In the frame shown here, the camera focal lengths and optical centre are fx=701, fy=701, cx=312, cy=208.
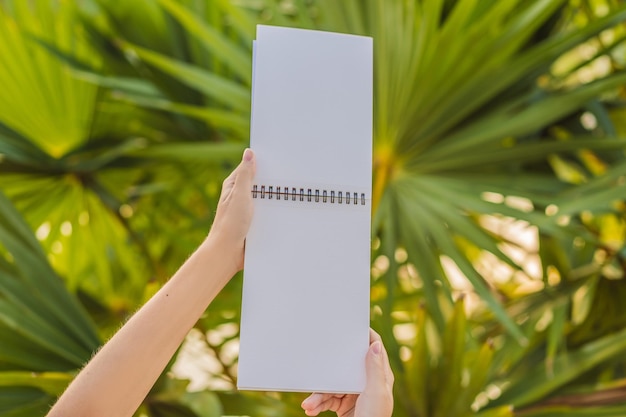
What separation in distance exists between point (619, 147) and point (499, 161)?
Result: 172mm

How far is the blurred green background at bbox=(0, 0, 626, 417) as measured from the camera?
2.80ft

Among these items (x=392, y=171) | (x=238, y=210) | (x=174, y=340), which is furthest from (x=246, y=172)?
(x=392, y=171)

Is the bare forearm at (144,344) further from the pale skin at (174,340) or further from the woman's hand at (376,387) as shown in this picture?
the woman's hand at (376,387)

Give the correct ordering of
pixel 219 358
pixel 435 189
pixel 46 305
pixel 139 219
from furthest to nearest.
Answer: pixel 139 219, pixel 219 358, pixel 435 189, pixel 46 305

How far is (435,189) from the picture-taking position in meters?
0.99

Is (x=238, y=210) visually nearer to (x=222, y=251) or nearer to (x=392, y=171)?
(x=222, y=251)

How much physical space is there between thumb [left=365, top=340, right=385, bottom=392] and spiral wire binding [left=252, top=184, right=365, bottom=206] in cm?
11

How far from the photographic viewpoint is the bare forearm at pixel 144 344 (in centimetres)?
49

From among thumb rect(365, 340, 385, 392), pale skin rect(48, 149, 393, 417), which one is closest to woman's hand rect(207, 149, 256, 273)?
pale skin rect(48, 149, 393, 417)

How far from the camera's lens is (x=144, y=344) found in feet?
1.67

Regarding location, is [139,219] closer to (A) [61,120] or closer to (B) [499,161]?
(A) [61,120]

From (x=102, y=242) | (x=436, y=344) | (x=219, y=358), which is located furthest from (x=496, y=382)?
(x=102, y=242)

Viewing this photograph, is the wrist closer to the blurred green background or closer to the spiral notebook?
the spiral notebook

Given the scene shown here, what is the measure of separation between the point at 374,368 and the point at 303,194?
0.47 ft
